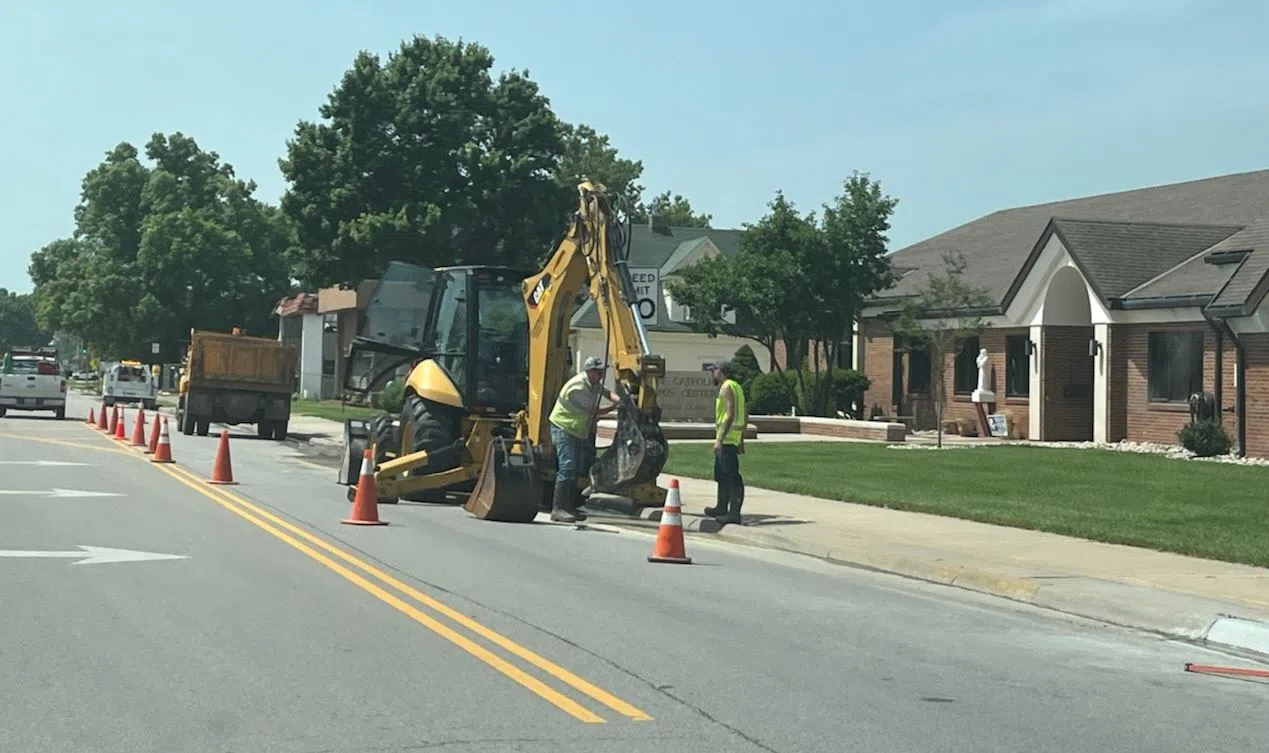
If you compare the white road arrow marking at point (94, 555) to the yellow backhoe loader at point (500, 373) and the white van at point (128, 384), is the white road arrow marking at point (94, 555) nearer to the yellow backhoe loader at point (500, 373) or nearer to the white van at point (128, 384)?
the yellow backhoe loader at point (500, 373)

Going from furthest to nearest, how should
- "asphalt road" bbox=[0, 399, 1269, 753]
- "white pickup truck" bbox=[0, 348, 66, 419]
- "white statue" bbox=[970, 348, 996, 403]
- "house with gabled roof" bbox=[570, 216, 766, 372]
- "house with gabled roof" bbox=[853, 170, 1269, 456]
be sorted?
"house with gabled roof" bbox=[570, 216, 766, 372], "white pickup truck" bbox=[0, 348, 66, 419], "white statue" bbox=[970, 348, 996, 403], "house with gabled roof" bbox=[853, 170, 1269, 456], "asphalt road" bbox=[0, 399, 1269, 753]

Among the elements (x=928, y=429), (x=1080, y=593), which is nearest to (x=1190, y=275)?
(x=928, y=429)

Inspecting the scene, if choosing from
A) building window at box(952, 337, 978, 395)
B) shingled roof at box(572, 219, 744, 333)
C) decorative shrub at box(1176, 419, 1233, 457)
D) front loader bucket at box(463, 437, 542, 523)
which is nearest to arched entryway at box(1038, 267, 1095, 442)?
building window at box(952, 337, 978, 395)

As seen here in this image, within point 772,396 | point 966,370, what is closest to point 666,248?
point 772,396

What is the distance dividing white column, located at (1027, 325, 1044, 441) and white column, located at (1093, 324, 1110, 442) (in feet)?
5.21

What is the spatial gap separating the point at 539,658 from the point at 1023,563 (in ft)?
22.0

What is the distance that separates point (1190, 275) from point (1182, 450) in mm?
4147

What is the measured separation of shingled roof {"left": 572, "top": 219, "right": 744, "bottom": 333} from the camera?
5475cm

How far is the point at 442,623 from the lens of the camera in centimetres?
1059

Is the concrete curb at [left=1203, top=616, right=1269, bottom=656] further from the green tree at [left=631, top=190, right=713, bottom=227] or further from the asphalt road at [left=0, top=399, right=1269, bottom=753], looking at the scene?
the green tree at [left=631, top=190, right=713, bottom=227]

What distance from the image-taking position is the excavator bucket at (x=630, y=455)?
1767 cm

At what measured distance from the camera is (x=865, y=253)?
41750 millimetres

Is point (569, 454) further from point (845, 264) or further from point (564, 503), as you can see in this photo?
point (845, 264)

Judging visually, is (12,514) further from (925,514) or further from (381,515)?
(925,514)
